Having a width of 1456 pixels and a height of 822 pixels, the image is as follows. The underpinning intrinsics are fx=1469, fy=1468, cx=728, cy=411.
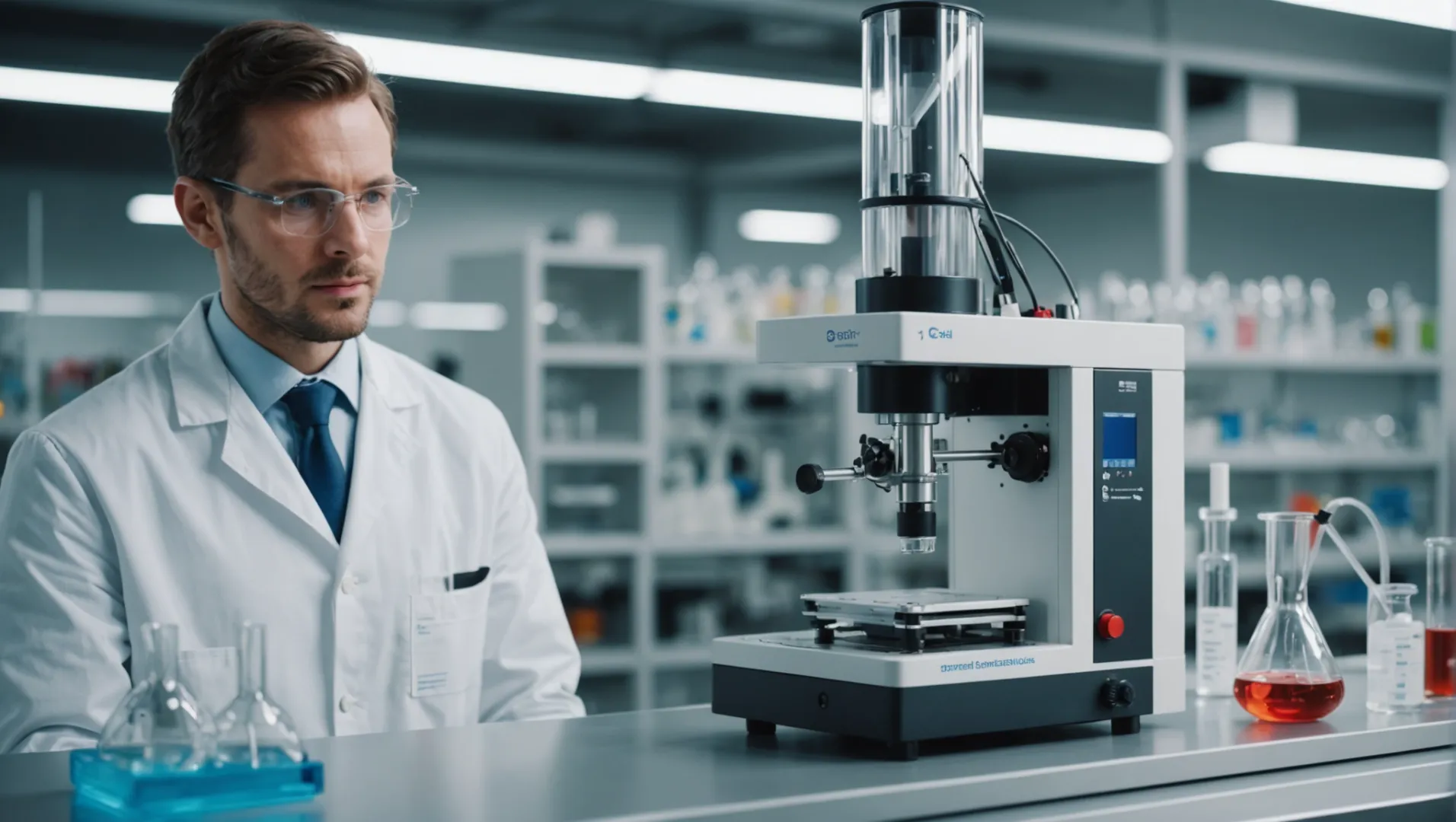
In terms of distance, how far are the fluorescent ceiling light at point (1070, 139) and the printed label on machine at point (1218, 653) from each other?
5.55m

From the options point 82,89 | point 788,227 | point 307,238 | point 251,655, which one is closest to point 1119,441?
point 251,655

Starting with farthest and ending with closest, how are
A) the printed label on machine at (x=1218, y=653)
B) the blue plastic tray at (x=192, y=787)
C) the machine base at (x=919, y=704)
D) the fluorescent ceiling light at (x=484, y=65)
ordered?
the fluorescent ceiling light at (x=484, y=65) → the printed label on machine at (x=1218, y=653) → the machine base at (x=919, y=704) → the blue plastic tray at (x=192, y=787)

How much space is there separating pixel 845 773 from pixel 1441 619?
96 centimetres

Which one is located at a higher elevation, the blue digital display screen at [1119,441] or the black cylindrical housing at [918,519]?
the blue digital display screen at [1119,441]

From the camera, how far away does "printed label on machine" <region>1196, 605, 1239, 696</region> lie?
196 centimetres

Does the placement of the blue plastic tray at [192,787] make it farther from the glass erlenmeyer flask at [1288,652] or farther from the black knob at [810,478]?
the glass erlenmeyer flask at [1288,652]

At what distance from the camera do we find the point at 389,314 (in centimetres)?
788

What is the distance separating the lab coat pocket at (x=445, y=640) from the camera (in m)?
2.07

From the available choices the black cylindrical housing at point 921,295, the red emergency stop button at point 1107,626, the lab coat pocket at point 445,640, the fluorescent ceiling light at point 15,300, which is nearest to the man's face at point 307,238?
the lab coat pocket at point 445,640

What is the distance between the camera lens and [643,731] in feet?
5.48

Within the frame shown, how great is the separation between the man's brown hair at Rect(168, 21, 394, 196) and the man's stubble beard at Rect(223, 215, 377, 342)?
0.09 m

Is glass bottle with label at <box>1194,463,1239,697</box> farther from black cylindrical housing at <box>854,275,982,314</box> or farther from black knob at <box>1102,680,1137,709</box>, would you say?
black cylindrical housing at <box>854,275,982,314</box>

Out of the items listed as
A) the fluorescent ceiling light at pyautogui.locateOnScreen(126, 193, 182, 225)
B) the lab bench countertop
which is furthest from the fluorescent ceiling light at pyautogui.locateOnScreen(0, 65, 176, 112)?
the lab bench countertop

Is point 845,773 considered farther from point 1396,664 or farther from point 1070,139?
point 1070,139
